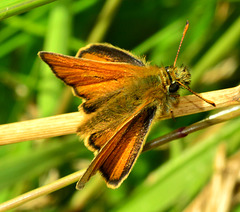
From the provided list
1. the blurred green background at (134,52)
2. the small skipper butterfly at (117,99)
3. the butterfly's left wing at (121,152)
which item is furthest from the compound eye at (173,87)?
the blurred green background at (134,52)

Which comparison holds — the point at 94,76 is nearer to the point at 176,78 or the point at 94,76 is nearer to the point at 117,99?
the point at 117,99

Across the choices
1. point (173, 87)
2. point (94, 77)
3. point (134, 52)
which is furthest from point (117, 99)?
point (134, 52)

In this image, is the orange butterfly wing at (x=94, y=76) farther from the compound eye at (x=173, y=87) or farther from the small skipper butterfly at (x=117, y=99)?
the compound eye at (x=173, y=87)

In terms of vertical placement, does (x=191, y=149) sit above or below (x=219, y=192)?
above

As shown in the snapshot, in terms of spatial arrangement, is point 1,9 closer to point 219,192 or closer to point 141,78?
point 141,78

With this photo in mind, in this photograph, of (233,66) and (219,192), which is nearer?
(219,192)

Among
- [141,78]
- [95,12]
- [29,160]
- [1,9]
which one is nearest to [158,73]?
[141,78]

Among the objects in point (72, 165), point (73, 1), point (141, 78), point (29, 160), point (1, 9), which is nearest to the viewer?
point (1, 9)
